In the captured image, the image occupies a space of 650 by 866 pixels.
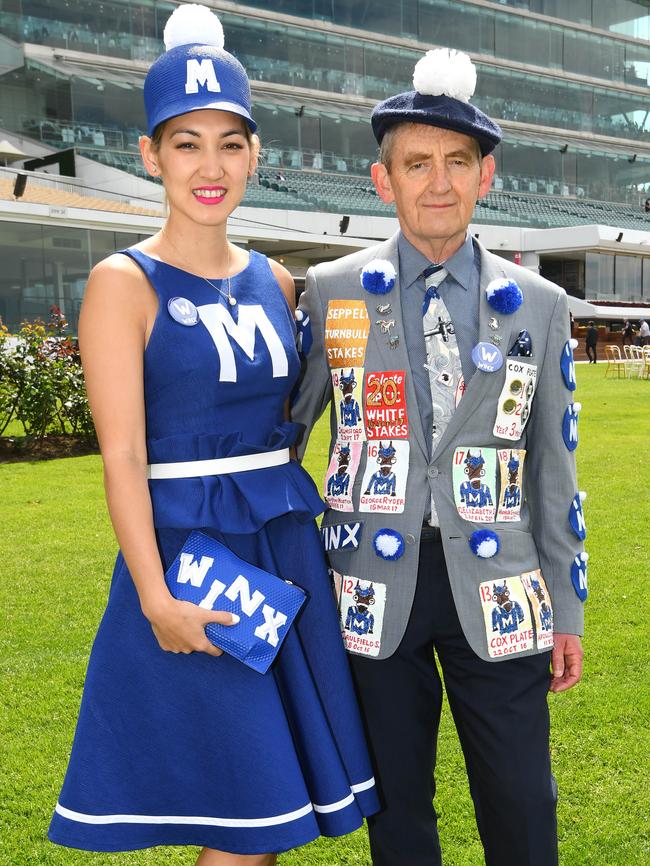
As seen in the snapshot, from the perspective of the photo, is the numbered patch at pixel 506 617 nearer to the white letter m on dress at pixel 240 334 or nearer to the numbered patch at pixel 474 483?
the numbered patch at pixel 474 483

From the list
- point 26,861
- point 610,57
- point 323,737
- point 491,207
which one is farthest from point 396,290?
point 610,57

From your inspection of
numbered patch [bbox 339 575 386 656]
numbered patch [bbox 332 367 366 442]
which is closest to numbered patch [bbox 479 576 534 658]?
numbered patch [bbox 339 575 386 656]

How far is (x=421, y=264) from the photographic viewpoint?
248cm

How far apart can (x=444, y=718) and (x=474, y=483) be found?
7.75ft

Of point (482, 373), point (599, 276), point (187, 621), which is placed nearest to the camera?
point (187, 621)

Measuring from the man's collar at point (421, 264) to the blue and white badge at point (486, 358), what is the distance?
22 centimetres

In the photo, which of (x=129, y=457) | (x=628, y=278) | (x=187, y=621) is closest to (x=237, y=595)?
(x=187, y=621)

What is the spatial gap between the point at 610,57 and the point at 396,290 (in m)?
68.4

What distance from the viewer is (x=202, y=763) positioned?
211cm

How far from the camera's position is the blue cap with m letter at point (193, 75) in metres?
2.18

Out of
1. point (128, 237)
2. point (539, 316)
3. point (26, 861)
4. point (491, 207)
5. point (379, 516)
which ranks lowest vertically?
point (26, 861)

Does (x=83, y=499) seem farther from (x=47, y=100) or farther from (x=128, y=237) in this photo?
(x=47, y=100)

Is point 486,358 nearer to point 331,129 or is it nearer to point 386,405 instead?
point 386,405

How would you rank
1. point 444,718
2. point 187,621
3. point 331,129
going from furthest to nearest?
point 331,129 → point 444,718 → point 187,621
